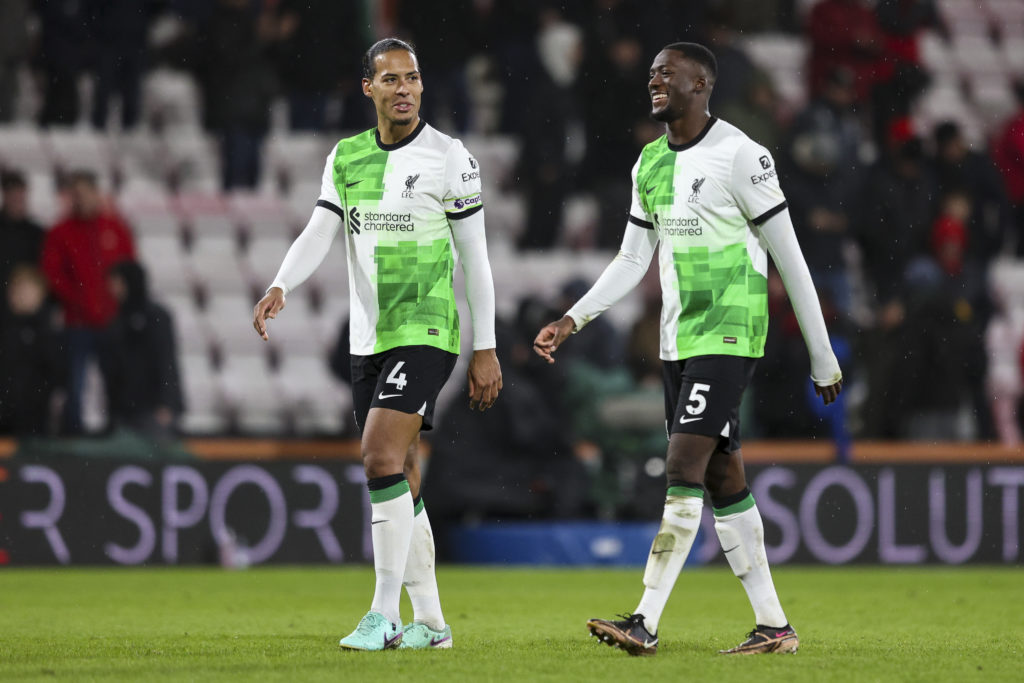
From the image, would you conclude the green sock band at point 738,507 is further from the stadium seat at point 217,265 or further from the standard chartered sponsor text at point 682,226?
the stadium seat at point 217,265

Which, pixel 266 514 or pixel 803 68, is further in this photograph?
pixel 803 68

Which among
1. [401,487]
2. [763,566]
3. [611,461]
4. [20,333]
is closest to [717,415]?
[763,566]

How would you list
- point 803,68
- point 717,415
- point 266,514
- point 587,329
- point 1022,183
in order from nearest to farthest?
point 717,415, point 266,514, point 587,329, point 1022,183, point 803,68

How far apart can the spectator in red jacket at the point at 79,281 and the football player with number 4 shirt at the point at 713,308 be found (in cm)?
689

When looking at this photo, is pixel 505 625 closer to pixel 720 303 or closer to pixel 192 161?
pixel 720 303

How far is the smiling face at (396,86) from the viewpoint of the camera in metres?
5.95

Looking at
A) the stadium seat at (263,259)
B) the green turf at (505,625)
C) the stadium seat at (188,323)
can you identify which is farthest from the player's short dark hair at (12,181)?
the green turf at (505,625)

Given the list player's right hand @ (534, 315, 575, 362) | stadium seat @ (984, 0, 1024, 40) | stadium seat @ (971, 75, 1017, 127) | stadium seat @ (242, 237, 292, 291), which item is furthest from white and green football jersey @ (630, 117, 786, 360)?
stadium seat @ (984, 0, 1024, 40)

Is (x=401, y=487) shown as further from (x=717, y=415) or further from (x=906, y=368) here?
(x=906, y=368)

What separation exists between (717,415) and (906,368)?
24.8ft

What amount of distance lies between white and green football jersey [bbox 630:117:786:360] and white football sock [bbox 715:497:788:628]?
0.61m

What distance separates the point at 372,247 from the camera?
234 inches

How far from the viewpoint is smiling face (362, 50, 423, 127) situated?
19.5 feet

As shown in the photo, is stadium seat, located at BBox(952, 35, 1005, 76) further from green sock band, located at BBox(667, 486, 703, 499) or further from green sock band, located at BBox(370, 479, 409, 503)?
green sock band, located at BBox(370, 479, 409, 503)
